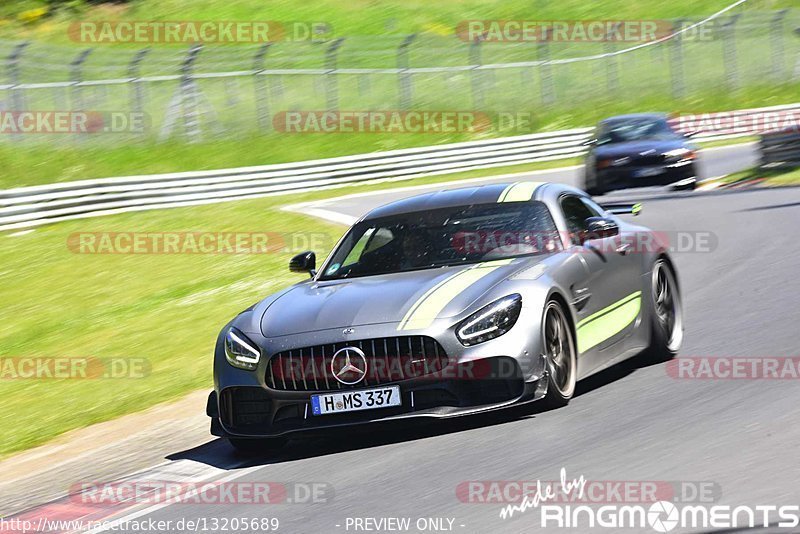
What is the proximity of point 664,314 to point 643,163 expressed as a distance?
12661 millimetres

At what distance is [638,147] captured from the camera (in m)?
21.9

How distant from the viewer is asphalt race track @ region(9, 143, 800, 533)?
19.0ft

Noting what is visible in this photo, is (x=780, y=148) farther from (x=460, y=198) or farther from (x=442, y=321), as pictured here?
(x=442, y=321)

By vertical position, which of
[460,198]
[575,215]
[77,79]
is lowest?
[77,79]

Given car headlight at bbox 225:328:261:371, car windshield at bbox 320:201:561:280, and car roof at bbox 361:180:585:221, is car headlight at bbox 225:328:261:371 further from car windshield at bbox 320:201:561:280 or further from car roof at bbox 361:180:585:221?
car roof at bbox 361:180:585:221

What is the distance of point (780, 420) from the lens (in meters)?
6.69

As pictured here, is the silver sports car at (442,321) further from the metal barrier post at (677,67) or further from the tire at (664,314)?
the metal barrier post at (677,67)

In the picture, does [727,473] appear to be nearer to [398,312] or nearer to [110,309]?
[398,312]

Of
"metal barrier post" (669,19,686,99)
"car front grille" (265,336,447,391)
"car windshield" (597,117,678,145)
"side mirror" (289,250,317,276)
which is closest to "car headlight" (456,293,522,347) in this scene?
"car front grille" (265,336,447,391)

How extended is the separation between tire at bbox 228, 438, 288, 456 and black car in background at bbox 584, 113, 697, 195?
1472 centimetres

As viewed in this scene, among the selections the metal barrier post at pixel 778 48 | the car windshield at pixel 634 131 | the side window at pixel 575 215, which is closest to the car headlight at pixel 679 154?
the car windshield at pixel 634 131

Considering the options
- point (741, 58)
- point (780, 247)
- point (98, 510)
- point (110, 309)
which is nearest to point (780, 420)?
point (98, 510)

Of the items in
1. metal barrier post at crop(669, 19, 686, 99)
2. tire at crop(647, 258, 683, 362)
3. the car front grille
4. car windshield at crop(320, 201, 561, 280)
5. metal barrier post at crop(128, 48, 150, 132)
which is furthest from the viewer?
metal barrier post at crop(669, 19, 686, 99)

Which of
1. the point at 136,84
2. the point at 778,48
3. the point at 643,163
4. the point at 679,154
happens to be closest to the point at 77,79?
the point at 136,84
